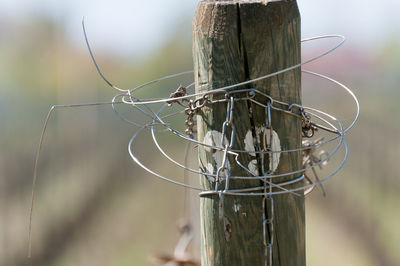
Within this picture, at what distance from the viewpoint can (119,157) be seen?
6.84 metres

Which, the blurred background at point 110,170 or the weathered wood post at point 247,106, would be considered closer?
the weathered wood post at point 247,106

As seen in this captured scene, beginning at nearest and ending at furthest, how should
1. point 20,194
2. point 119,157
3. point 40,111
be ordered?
point 20,194 → point 119,157 → point 40,111

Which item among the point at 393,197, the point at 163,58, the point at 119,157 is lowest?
the point at 393,197

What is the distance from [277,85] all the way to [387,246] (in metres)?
5.48

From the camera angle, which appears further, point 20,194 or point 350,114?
point 350,114

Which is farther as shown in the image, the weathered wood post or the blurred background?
the blurred background

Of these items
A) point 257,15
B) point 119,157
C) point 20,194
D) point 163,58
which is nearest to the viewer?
point 257,15

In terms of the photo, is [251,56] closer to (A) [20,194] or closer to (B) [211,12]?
(B) [211,12]

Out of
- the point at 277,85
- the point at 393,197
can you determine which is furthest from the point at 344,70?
the point at 277,85

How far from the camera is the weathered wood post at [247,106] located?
1.12 m

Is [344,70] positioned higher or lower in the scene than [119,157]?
higher

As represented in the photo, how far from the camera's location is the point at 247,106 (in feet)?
3.72

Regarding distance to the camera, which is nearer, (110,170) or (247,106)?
(247,106)

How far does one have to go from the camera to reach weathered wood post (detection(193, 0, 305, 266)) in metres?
1.12
